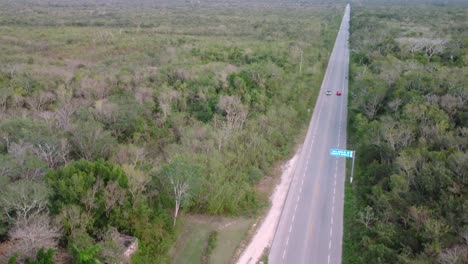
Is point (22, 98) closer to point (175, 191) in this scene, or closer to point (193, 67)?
point (193, 67)

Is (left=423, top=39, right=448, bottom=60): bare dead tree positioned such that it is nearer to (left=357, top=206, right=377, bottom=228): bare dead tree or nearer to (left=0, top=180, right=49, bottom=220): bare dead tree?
(left=357, top=206, right=377, bottom=228): bare dead tree

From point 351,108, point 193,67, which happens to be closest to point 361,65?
point 351,108

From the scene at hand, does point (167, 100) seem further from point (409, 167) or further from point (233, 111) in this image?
point (409, 167)

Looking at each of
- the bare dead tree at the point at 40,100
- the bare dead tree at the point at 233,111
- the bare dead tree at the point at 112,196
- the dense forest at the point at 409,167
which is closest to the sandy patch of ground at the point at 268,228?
the dense forest at the point at 409,167

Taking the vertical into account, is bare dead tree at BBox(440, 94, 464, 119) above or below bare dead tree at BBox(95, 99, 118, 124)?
above

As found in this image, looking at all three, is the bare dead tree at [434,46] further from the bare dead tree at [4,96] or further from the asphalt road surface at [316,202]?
the bare dead tree at [4,96]

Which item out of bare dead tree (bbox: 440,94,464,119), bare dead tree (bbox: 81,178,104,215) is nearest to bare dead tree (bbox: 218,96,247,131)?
bare dead tree (bbox: 81,178,104,215)

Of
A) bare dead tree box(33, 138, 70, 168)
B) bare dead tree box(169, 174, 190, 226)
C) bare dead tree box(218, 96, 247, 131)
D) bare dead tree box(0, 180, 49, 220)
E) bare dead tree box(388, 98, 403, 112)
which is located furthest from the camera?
bare dead tree box(388, 98, 403, 112)
